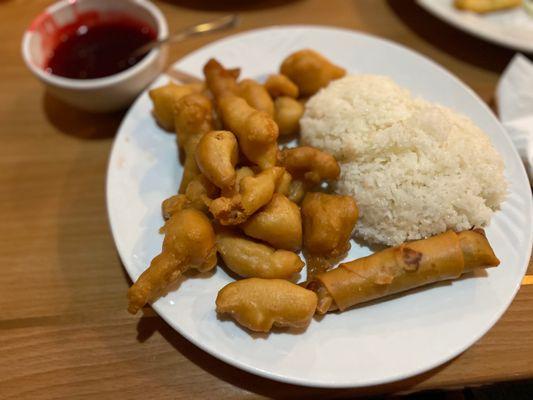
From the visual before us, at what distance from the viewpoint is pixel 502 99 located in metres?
1.79

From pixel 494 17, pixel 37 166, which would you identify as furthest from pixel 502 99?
pixel 37 166

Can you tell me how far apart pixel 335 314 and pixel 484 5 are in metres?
1.65

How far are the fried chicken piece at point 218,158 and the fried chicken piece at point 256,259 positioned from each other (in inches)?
6.2

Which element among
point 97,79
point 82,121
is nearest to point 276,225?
point 97,79

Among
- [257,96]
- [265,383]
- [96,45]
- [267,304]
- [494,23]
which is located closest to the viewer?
[267,304]

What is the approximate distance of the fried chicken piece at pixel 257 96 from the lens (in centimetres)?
151

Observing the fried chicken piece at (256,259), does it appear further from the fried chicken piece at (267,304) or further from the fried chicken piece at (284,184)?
the fried chicken piece at (284,184)

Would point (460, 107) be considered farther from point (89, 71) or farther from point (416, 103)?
point (89, 71)

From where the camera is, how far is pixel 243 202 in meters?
1.21

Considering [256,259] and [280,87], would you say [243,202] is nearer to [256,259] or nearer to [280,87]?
[256,259]

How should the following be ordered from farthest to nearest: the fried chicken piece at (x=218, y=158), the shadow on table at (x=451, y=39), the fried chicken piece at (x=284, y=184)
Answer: the shadow on table at (x=451, y=39), the fried chicken piece at (x=284, y=184), the fried chicken piece at (x=218, y=158)

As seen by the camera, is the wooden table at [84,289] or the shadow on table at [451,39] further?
the shadow on table at [451,39]

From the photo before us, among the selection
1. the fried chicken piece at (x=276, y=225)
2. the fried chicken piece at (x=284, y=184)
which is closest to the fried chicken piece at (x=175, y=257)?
the fried chicken piece at (x=276, y=225)

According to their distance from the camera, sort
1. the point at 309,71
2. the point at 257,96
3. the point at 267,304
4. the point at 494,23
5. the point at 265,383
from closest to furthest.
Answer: the point at 267,304, the point at 265,383, the point at 257,96, the point at 309,71, the point at 494,23
